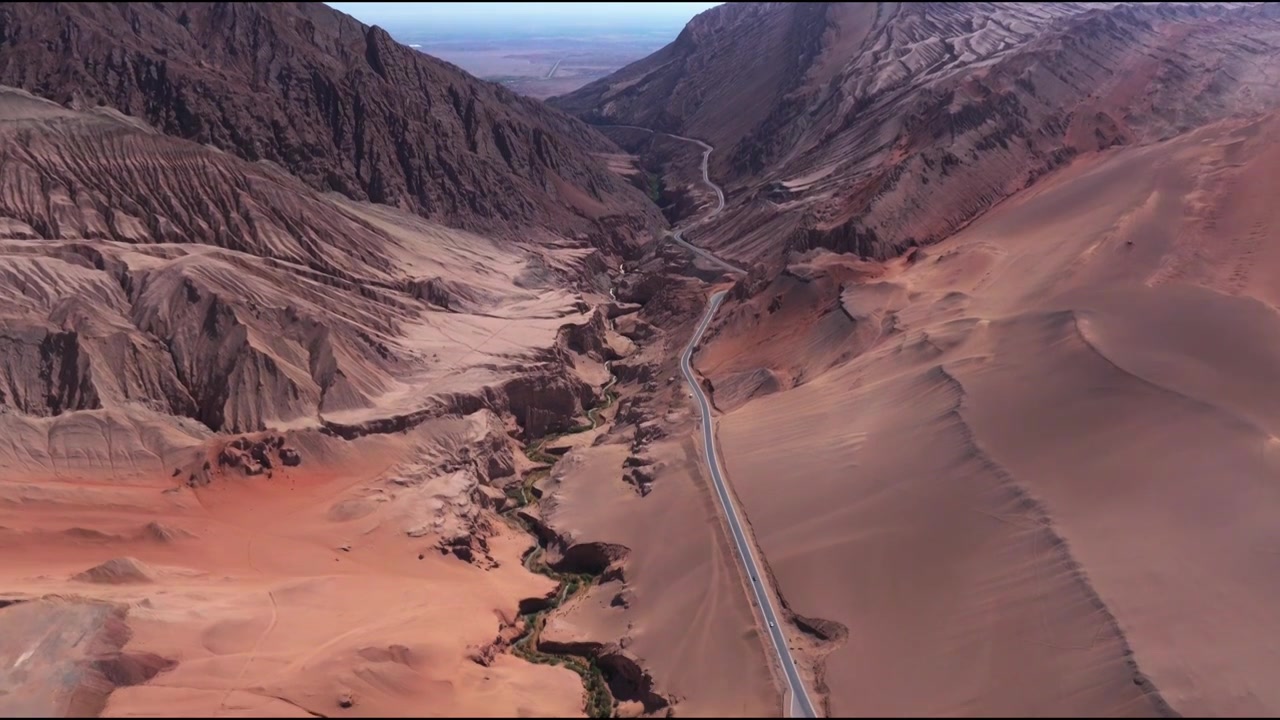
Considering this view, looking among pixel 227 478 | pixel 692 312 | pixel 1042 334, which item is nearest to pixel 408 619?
pixel 227 478

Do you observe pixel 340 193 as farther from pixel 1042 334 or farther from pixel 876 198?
pixel 1042 334

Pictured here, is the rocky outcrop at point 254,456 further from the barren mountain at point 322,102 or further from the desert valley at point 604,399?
the barren mountain at point 322,102

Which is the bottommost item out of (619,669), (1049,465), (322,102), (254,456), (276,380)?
(619,669)

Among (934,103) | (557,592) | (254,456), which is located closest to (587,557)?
(557,592)

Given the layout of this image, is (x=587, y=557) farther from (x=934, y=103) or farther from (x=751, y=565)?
(x=934, y=103)

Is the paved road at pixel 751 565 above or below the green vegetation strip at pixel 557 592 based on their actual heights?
above

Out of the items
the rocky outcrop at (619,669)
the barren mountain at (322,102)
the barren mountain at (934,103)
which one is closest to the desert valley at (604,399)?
the rocky outcrop at (619,669)
